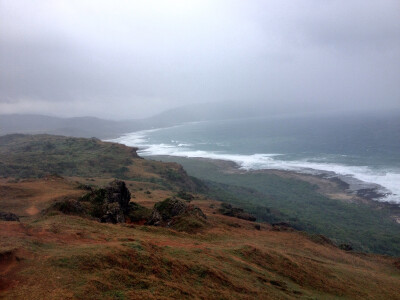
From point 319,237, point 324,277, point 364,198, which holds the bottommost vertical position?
point 364,198

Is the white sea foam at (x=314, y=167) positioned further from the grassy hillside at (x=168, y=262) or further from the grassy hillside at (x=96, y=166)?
the grassy hillside at (x=168, y=262)

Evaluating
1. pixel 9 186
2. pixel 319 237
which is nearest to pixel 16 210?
pixel 9 186

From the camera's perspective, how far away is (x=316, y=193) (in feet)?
158

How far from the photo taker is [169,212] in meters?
17.8

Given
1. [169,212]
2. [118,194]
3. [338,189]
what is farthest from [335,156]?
[118,194]

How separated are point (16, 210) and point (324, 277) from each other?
18.9 m

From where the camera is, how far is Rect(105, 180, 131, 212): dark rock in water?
1808 cm

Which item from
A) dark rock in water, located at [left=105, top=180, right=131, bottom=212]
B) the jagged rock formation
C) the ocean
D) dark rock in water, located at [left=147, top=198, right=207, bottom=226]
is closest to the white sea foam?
the ocean

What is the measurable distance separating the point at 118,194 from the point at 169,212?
3.51m

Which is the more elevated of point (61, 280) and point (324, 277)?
point (61, 280)

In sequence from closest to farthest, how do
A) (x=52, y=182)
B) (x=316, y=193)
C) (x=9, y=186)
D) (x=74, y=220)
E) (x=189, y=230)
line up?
(x=74, y=220), (x=189, y=230), (x=9, y=186), (x=52, y=182), (x=316, y=193)

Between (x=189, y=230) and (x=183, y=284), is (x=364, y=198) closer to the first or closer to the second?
(x=189, y=230)

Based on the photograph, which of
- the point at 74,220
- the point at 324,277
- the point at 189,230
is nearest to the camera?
the point at 324,277

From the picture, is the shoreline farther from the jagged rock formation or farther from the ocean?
the jagged rock formation
